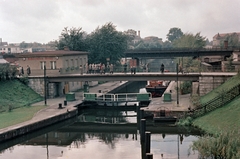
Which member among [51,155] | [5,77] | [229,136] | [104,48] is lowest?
[51,155]

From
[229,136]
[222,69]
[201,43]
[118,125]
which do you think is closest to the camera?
[229,136]

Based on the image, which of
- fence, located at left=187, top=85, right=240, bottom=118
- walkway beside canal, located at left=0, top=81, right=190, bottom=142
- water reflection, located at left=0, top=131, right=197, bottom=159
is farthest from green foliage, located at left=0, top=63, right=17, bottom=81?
fence, located at left=187, top=85, right=240, bottom=118

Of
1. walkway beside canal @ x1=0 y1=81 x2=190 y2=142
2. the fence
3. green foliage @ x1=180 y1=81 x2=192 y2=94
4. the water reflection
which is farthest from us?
green foliage @ x1=180 y1=81 x2=192 y2=94

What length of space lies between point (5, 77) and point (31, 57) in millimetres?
7760

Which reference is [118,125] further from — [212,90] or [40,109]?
[212,90]

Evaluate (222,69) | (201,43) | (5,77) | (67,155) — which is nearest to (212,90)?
(222,69)

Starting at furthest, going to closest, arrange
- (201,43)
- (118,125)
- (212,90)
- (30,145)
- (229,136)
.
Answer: (201,43), (212,90), (118,125), (30,145), (229,136)

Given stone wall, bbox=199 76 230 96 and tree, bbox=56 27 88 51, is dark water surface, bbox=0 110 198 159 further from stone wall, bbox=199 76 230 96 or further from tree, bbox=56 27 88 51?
tree, bbox=56 27 88 51

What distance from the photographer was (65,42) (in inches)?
2852

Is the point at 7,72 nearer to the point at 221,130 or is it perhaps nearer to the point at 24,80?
the point at 24,80

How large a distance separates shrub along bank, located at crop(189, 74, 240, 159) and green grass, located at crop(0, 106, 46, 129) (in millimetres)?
15339

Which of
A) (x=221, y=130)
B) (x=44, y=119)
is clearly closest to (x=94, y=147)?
(x=44, y=119)

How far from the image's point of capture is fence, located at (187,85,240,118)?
33322mm

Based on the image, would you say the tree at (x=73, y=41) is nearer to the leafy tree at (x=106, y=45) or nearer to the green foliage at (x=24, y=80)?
the leafy tree at (x=106, y=45)
